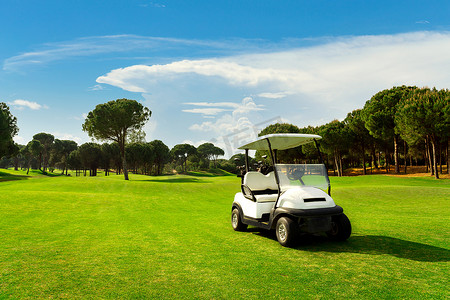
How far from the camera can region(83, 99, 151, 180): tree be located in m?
44.7

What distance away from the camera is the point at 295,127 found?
214 ft

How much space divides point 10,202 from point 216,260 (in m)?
14.9

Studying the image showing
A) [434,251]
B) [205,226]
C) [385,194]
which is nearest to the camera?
[434,251]

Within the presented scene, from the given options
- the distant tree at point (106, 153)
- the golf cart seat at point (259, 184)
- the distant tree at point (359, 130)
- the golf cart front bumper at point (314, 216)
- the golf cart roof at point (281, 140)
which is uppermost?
the distant tree at point (359, 130)

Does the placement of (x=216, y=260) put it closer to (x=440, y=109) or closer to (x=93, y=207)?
(x=93, y=207)

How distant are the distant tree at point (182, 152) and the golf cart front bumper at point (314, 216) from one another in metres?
107

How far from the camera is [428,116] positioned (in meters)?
32.6

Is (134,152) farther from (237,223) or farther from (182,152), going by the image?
(237,223)

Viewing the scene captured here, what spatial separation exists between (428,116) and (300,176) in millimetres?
33424

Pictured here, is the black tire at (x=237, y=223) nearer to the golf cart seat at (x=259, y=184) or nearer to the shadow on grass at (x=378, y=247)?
the golf cart seat at (x=259, y=184)

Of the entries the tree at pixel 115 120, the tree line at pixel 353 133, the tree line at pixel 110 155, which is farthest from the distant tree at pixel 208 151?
the tree at pixel 115 120

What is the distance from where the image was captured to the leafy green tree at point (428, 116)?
3184cm

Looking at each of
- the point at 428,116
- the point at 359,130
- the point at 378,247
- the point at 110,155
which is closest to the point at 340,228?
the point at 378,247

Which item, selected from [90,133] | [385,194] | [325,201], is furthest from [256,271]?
[90,133]
